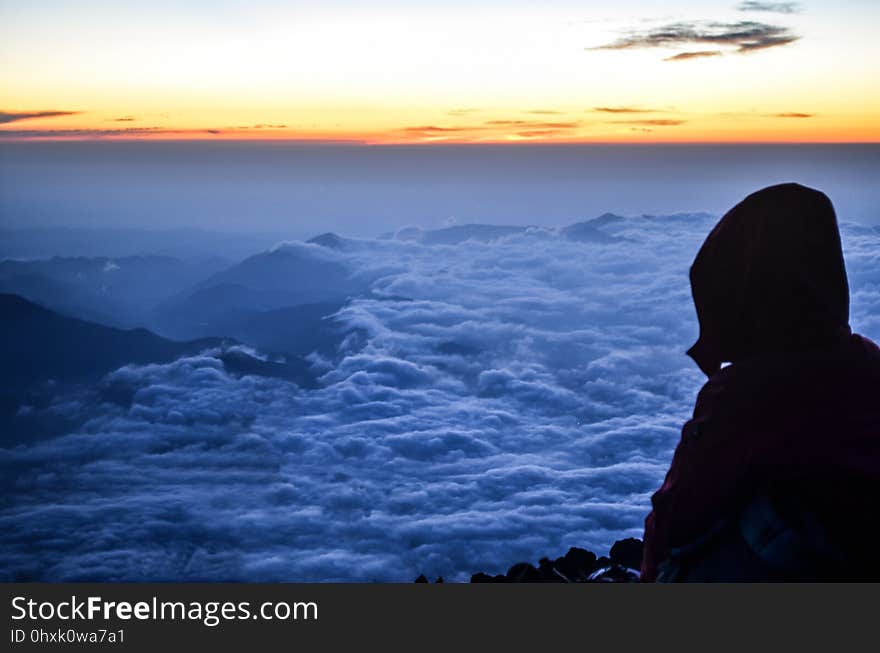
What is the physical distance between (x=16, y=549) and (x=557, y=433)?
61.1 ft

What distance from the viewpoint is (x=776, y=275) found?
160cm

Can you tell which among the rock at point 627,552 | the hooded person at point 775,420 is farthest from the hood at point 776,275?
the rock at point 627,552

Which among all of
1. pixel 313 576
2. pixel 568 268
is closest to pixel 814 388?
pixel 313 576

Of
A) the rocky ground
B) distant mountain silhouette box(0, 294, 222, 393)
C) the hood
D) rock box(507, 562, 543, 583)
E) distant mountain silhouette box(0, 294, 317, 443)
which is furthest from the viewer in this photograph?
distant mountain silhouette box(0, 294, 222, 393)

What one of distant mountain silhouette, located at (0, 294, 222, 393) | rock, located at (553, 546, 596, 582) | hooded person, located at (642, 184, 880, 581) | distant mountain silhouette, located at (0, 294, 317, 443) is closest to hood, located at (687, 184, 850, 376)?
hooded person, located at (642, 184, 880, 581)

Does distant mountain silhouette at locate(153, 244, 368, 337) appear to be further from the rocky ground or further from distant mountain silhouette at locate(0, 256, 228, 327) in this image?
the rocky ground

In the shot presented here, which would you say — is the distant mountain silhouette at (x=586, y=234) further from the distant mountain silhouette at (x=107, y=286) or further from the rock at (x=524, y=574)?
the rock at (x=524, y=574)

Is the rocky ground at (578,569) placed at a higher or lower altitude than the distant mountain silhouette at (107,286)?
lower

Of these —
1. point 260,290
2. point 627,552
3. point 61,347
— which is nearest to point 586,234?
point 260,290

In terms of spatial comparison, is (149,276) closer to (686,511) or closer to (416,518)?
(416,518)

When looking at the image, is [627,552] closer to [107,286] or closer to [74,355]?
[74,355]

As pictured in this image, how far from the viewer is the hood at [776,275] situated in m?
1.58

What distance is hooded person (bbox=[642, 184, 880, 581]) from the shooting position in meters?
1.44

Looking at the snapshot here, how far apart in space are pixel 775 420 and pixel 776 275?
13.3 inches
